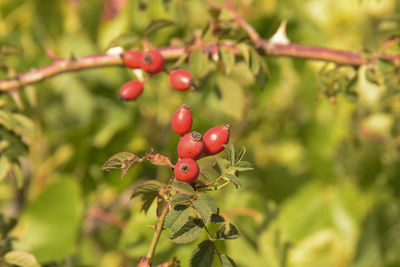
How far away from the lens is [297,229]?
5.76 feet

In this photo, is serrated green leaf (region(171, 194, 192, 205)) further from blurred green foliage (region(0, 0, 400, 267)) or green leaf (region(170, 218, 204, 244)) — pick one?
blurred green foliage (region(0, 0, 400, 267))

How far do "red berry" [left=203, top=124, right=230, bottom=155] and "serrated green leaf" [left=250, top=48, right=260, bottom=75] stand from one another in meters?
0.30

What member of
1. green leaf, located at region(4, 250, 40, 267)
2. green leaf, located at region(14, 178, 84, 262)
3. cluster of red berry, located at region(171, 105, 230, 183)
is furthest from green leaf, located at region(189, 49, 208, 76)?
green leaf, located at region(14, 178, 84, 262)

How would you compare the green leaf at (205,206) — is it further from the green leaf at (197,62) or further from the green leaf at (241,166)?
the green leaf at (197,62)

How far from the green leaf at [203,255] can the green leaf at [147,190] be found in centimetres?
10

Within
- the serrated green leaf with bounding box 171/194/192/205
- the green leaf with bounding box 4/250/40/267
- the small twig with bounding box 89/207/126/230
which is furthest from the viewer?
the small twig with bounding box 89/207/126/230

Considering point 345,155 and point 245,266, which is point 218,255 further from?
point 345,155

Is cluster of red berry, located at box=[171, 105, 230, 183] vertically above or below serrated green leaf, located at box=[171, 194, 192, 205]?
above

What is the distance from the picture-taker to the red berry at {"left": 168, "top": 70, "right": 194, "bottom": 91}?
0.87m

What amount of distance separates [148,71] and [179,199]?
390mm

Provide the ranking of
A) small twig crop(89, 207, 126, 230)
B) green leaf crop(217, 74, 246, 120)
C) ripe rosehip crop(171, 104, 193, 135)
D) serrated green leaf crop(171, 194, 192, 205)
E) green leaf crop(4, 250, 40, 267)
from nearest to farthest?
serrated green leaf crop(171, 194, 192, 205)
ripe rosehip crop(171, 104, 193, 135)
green leaf crop(4, 250, 40, 267)
green leaf crop(217, 74, 246, 120)
small twig crop(89, 207, 126, 230)

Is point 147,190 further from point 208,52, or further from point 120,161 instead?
point 208,52

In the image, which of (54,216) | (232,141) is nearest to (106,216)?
(54,216)

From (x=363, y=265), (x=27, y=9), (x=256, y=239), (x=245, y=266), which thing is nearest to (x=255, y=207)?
(x=256, y=239)
